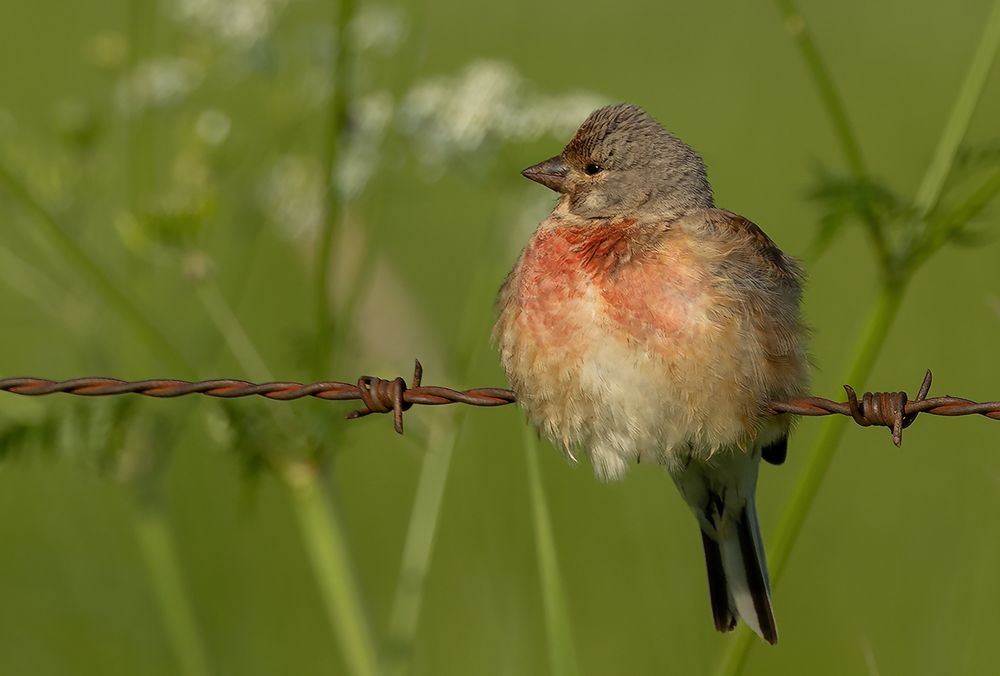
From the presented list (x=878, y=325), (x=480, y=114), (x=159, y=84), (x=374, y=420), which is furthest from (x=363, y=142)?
(x=374, y=420)

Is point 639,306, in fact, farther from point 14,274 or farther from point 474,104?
point 14,274

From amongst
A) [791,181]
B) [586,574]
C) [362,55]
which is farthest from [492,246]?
[791,181]

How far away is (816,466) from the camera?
Result: 10.6ft

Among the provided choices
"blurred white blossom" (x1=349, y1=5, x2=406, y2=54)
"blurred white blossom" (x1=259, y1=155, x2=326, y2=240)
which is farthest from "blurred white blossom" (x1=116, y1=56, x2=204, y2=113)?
"blurred white blossom" (x1=349, y1=5, x2=406, y2=54)

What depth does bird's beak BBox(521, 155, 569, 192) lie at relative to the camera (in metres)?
3.77

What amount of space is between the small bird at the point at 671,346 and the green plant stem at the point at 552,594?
24cm

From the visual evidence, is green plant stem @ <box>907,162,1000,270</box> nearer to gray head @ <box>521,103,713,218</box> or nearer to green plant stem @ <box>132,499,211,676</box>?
gray head @ <box>521,103,713,218</box>

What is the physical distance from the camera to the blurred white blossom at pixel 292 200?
14.4 ft

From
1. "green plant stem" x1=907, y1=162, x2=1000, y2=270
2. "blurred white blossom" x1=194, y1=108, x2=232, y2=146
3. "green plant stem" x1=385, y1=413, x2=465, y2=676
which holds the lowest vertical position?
"green plant stem" x1=907, y1=162, x2=1000, y2=270

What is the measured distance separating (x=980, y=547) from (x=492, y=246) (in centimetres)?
159

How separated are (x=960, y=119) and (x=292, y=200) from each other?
77.2 inches

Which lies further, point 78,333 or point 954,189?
point 78,333

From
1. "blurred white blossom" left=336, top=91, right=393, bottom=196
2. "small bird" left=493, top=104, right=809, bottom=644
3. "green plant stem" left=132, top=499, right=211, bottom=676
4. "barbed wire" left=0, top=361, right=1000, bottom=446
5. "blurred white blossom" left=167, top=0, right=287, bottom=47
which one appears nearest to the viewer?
"barbed wire" left=0, top=361, right=1000, bottom=446

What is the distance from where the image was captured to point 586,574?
19.1ft
